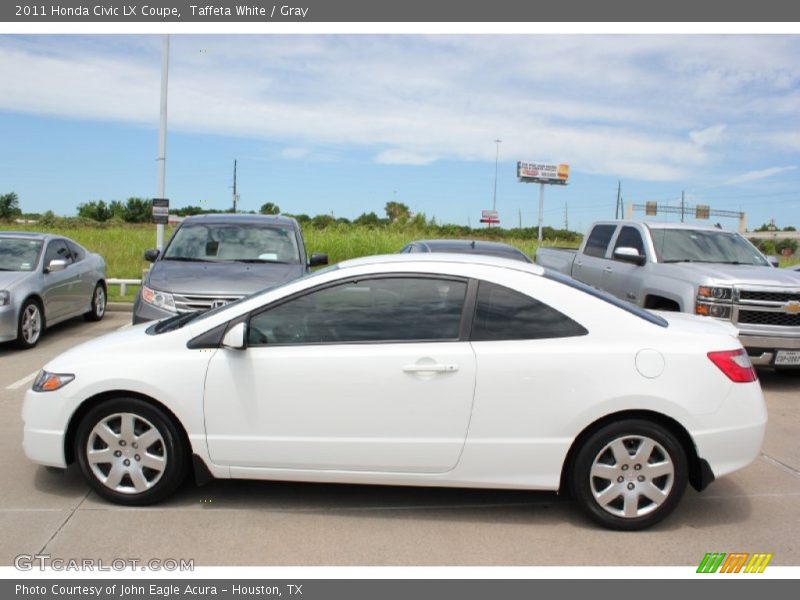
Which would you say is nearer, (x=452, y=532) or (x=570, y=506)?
(x=452, y=532)

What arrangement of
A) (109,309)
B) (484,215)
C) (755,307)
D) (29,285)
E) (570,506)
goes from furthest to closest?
(484,215), (109,309), (29,285), (755,307), (570,506)

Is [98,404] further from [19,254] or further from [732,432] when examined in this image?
[19,254]

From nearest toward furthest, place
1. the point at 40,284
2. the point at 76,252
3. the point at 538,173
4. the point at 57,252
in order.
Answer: the point at 40,284, the point at 57,252, the point at 76,252, the point at 538,173

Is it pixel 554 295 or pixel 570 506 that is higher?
pixel 554 295

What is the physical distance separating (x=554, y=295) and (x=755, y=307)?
15.5 feet

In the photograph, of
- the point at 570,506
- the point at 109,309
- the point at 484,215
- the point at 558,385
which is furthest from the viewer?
the point at 484,215

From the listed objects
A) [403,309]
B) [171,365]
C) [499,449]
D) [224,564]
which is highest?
[403,309]

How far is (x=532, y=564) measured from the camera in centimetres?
361

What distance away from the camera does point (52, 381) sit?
4.19m

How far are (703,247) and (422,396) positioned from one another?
6700 mm

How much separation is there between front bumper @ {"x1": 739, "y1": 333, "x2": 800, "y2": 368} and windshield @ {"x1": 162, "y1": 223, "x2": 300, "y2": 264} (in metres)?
5.37

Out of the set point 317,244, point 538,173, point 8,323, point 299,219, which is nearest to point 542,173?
point 538,173

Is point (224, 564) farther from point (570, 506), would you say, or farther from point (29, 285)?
point (29, 285)

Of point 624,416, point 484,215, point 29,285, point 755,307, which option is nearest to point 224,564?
point 624,416
